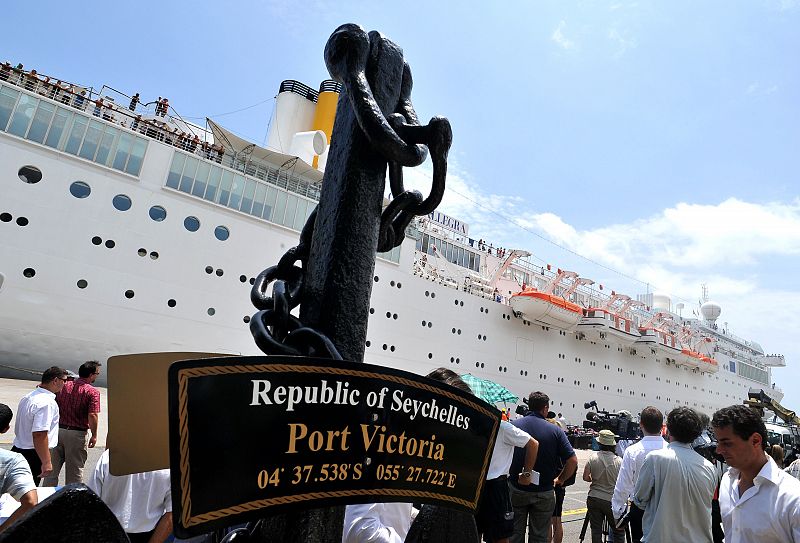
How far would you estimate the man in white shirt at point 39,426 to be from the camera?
4.25 metres

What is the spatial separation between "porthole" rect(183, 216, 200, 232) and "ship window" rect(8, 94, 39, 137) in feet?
15.8

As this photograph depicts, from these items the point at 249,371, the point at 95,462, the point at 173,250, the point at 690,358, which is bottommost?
the point at 95,462

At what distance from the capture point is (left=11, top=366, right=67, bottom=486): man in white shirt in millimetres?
4250

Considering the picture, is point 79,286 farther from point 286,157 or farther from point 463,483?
point 463,483

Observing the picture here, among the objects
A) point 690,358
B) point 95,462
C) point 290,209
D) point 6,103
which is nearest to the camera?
point 95,462

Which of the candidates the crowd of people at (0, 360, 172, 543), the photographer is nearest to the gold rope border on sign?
the crowd of people at (0, 360, 172, 543)

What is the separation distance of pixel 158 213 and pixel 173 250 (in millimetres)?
1341

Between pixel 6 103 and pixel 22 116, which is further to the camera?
pixel 22 116

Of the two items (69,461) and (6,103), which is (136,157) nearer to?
(6,103)

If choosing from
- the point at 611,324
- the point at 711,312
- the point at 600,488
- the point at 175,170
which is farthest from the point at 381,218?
the point at 711,312

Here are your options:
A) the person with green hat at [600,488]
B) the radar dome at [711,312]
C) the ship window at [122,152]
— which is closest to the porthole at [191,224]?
the ship window at [122,152]

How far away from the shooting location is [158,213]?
14586 mm

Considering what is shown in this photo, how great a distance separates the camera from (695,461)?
313 centimetres

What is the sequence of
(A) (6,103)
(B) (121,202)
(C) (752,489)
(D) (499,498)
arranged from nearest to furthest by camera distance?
(C) (752,489) < (D) (499,498) < (A) (6,103) < (B) (121,202)
